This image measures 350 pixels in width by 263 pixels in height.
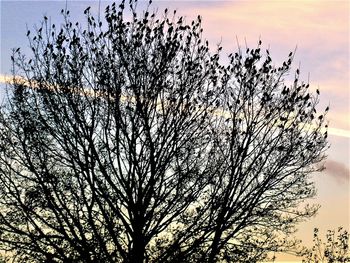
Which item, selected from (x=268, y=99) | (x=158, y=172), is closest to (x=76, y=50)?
(x=158, y=172)

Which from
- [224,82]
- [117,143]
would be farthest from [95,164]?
[224,82]

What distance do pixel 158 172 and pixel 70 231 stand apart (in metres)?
3.75

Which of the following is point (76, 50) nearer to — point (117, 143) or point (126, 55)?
point (126, 55)

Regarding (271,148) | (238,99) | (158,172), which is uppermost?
(238,99)

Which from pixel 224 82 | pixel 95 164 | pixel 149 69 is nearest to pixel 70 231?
pixel 95 164

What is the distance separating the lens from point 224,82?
786 inches

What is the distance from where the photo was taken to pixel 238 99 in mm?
20203

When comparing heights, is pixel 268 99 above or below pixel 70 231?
above

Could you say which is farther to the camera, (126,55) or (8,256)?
(8,256)

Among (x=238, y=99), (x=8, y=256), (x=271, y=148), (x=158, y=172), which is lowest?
(x=8, y=256)

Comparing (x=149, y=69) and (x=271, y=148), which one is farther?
(x=271, y=148)

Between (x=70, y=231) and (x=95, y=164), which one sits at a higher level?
(x=95, y=164)

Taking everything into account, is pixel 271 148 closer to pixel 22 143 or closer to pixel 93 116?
pixel 93 116

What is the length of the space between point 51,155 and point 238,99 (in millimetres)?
7089
